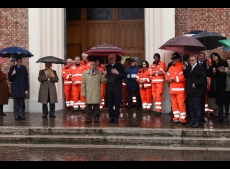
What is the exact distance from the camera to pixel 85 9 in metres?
17.6

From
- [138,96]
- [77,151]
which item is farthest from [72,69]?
[77,151]

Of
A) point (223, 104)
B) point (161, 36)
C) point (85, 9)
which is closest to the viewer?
point (223, 104)

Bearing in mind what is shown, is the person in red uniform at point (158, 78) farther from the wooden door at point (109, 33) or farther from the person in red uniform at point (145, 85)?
the wooden door at point (109, 33)

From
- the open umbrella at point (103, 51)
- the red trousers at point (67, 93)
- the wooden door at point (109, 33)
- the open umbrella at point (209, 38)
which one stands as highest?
the wooden door at point (109, 33)

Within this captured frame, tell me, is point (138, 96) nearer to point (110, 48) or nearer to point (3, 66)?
point (110, 48)

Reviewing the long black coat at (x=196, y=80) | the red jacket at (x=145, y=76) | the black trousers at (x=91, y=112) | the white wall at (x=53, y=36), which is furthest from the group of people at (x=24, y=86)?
the long black coat at (x=196, y=80)

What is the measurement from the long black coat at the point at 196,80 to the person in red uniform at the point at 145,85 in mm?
3060

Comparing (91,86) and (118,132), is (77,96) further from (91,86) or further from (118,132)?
(118,132)

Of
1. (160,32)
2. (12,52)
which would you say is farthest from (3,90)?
(160,32)

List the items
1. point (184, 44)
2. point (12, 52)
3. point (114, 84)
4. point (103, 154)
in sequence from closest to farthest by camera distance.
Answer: point (103, 154)
point (184, 44)
point (114, 84)
point (12, 52)

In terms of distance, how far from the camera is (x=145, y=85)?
14.6 m

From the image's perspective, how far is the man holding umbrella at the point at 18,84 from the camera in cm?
1294

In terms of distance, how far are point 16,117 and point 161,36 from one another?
5.66 m

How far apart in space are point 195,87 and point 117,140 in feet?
8.52
